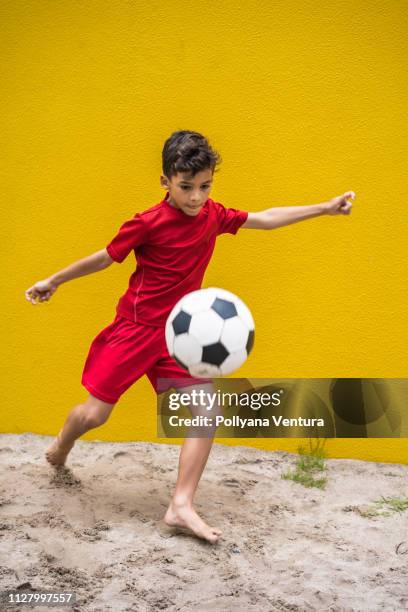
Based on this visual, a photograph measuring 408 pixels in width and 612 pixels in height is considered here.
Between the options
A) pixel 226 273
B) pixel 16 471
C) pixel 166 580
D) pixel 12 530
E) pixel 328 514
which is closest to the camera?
pixel 166 580

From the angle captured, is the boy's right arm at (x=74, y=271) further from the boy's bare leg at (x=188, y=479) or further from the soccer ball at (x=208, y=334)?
the boy's bare leg at (x=188, y=479)

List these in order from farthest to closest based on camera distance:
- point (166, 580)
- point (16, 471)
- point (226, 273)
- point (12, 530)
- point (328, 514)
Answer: point (226, 273)
point (16, 471)
point (328, 514)
point (12, 530)
point (166, 580)

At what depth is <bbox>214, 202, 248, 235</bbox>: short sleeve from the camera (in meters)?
2.92

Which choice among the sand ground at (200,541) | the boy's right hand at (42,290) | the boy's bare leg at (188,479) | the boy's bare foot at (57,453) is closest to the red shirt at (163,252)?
the boy's right hand at (42,290)

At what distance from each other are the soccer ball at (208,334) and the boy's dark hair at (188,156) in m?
0.45

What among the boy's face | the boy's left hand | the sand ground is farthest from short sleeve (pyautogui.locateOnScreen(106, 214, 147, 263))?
the sand ground

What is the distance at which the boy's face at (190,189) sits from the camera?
8.75 ft

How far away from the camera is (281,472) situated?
352 centimetres

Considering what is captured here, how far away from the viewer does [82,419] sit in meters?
2.97

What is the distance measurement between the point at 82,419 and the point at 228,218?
0.96 m

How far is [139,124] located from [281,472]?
1.73 meters

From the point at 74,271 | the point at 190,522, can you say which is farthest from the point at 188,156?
the point at 190,522

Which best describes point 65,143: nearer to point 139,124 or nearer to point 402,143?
point 139,124

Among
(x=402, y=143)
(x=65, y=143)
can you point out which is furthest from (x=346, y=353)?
(x=65, y=143)
